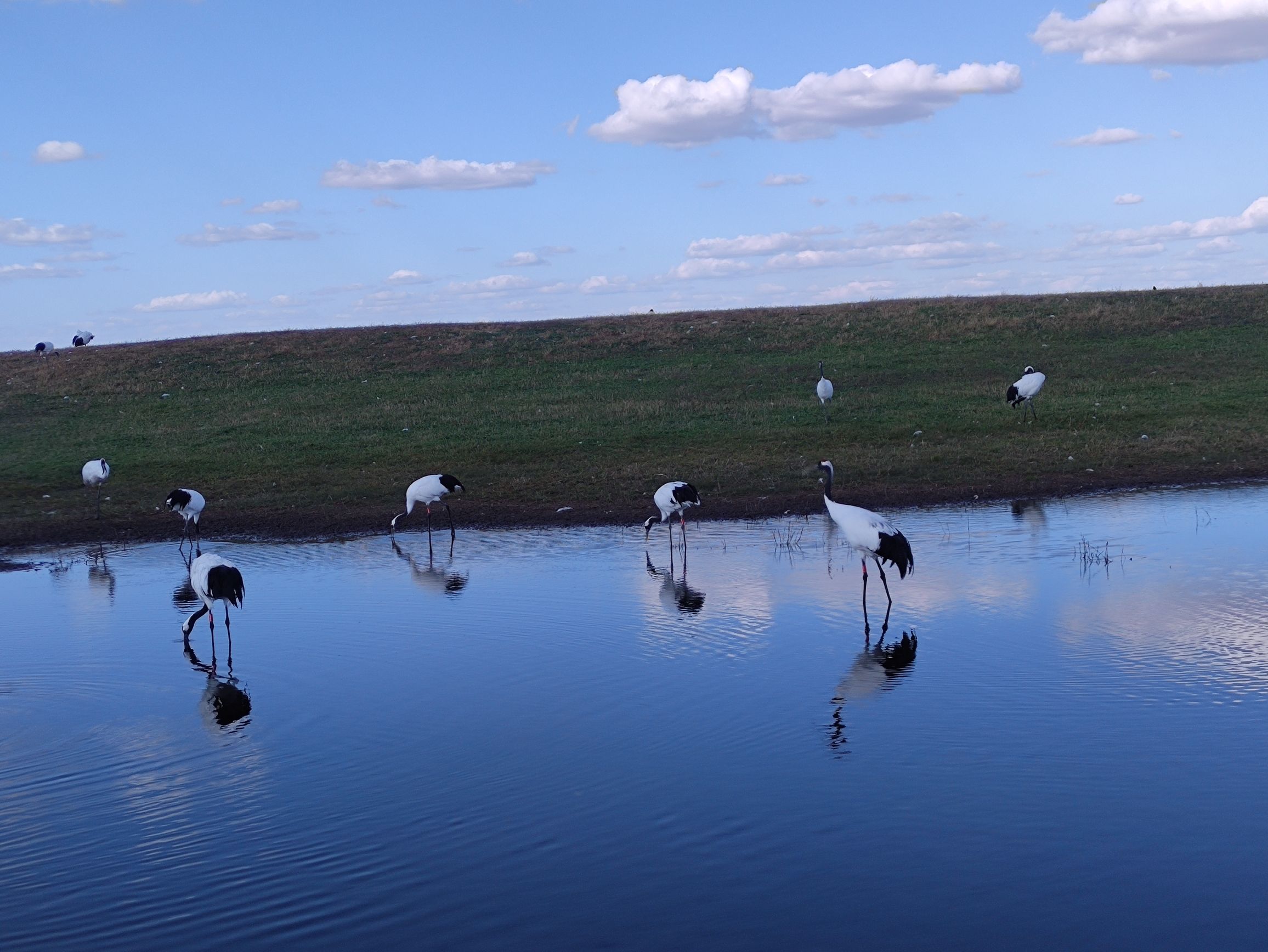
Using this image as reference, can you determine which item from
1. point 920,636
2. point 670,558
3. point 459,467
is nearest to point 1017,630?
point 920,636

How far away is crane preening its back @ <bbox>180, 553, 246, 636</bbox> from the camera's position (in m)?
→ 15.7

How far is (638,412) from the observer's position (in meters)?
37.4

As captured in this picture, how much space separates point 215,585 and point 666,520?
978cm

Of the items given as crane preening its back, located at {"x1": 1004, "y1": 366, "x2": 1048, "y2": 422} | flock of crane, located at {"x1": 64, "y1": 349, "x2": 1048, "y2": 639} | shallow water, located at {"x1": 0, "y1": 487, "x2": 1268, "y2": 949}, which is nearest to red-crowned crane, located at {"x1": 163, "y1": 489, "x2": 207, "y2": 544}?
flock of crane, located at {"x1": 64, "y1": 349, "x2": 1048, "y2": 639}

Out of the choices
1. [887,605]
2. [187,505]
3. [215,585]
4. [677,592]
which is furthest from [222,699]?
[187,505]

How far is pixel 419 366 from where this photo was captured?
50.3 m

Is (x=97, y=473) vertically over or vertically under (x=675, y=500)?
over

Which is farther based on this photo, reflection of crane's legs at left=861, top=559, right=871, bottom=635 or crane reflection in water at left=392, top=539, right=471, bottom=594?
crane reflection in water at left=392, top=539, right=471, bottom=594

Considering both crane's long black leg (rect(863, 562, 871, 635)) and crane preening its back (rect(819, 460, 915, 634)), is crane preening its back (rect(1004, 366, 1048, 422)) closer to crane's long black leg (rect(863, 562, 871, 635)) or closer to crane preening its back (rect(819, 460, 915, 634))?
crane preening its back (rect(819, 460, 915, 634))

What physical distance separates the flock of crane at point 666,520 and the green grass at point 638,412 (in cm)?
77

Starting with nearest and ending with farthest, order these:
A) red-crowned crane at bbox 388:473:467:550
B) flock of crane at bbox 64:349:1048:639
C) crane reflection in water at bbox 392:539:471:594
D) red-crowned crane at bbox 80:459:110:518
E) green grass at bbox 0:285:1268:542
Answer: flock of crane at bbox 64:349:1048:639 < crane reflection in water at bbox 392:539:471:594 < red-crowned crane at bbox 388:473:467:550 < green grass at bbox 0:285:1268:542 < red-crowned crane at bbox 80:459:110:518

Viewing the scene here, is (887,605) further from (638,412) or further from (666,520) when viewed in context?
(638,412)

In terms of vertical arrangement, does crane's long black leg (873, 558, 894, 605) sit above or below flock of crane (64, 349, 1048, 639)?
below

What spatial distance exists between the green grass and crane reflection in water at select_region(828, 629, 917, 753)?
10.9 metres
